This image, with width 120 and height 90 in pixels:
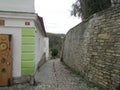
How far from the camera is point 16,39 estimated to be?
1002 cm

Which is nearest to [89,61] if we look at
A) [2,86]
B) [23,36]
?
[23,36]

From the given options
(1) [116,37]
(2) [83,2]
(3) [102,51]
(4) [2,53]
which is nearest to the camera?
(1) [116,37]

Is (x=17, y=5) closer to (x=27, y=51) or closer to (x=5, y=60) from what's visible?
(x=27, y=51)

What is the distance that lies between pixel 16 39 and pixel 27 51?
0.63 m

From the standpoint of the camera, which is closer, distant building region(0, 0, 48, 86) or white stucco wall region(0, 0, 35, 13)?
distant building region(0, 0, 48, 86)

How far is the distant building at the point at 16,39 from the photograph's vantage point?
32.1ft

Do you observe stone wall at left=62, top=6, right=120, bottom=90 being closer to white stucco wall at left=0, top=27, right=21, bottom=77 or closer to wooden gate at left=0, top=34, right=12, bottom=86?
white stucco wall at left=0, top=27, right=21, bottom=77

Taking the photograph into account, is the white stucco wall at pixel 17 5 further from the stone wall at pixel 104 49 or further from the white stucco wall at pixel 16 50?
the stone wall at pixel 104 49

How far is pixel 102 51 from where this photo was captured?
9203 mm

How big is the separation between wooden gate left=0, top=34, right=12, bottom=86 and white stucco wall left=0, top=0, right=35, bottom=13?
3.53 feet

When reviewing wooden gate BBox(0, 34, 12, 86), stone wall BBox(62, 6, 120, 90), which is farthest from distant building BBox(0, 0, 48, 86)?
stone wall BBox(62, 6, 120, 90)

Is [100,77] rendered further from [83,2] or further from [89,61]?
[83,2]

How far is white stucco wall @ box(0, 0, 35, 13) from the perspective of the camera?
9922 mm

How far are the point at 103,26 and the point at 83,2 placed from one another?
331 inches
